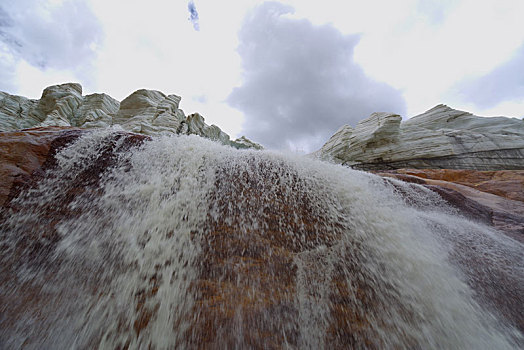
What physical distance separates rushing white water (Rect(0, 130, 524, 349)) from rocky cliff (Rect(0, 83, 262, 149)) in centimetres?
1727

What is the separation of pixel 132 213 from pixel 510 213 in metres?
7.10

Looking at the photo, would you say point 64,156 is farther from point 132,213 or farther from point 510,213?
point 510,213

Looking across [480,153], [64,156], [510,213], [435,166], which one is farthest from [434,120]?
[64,156]

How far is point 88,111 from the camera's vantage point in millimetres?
22250

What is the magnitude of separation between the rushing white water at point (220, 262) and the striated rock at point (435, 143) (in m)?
9.65

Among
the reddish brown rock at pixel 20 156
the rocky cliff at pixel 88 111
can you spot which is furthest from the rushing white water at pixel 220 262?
the rocky cliff at pixel 88 111

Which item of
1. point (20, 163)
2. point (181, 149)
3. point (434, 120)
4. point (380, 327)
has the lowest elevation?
point (380, 327)

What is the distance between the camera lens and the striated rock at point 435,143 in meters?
12.4

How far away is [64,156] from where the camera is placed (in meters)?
2.59

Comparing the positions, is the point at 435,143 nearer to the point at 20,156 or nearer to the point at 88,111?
the point at 20,156

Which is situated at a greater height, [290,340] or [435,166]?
[435,166]

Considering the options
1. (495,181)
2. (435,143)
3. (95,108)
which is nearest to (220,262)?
(495,181)

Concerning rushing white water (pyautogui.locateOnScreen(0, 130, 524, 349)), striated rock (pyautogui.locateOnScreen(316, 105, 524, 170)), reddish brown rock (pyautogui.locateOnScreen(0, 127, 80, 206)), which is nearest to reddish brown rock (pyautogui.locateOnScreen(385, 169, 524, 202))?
rushing white water (pyautogui.locateOnScreen(0, 130, 524, 349))

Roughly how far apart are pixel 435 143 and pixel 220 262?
706 inches
